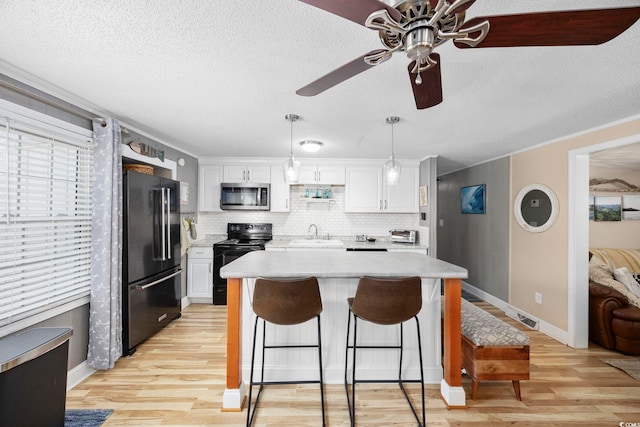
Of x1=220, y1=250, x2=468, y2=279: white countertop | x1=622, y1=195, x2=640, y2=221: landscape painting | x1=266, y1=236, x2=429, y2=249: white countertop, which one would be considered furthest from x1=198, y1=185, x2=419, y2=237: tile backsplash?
x1=622, y1=195, x2=640, y2=221: landscape painting

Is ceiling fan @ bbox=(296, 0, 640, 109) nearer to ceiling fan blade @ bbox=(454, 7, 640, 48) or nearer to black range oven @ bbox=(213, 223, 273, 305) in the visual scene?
ceiling fan blade @ bbox=(454, 7, 640, 48)

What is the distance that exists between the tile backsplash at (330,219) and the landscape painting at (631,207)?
9.45 ft

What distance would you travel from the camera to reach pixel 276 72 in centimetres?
174

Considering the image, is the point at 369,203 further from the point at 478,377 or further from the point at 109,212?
the point at 109,212

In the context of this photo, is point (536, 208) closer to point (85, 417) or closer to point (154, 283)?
point (154, 283)

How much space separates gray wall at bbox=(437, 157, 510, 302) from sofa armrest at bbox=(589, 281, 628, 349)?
1021 mm

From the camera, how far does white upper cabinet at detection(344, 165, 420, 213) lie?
4.50 metres

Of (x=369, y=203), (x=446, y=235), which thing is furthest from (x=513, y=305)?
(x=369, y=203)

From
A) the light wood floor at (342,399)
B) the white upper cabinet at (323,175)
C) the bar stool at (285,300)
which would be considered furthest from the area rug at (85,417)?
the white upper cabinet at (323,175)

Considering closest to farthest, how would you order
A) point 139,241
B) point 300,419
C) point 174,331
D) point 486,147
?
point 300,419, point 139,241, point 174,331, point 486,147

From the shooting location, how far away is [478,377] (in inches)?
78.7

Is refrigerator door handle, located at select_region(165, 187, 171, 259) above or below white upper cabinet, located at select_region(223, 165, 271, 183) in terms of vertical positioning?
below

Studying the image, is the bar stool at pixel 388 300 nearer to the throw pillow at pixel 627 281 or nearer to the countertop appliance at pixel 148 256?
the countertop appliance at pixel 148 256

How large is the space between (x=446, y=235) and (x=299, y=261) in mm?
4372
